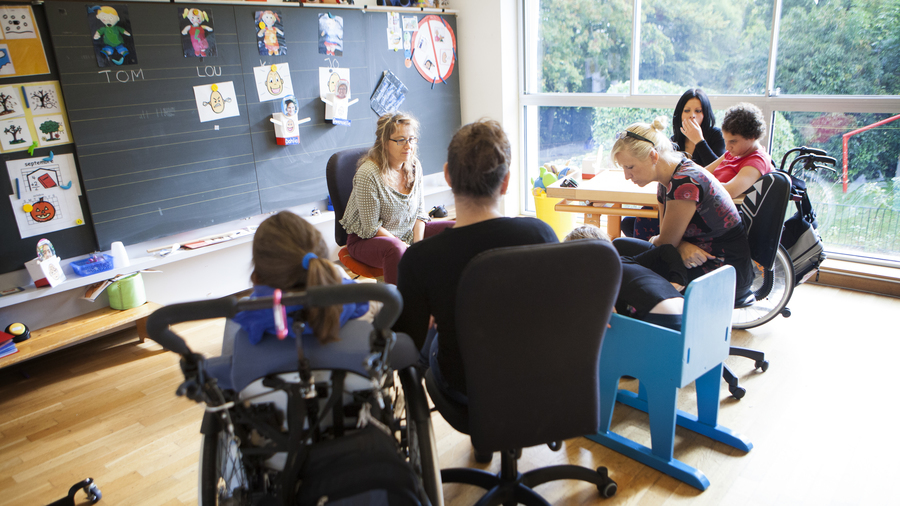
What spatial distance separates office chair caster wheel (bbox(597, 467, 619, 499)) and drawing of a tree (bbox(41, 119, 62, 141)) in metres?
2.76

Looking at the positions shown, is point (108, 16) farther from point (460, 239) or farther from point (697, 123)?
point (697, 123)

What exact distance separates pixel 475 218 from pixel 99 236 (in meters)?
2.37

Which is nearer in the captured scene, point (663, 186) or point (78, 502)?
point (78, 502)

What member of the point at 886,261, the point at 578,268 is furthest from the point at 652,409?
the point at 886,261

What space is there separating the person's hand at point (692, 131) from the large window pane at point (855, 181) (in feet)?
2.91

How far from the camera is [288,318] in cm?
117

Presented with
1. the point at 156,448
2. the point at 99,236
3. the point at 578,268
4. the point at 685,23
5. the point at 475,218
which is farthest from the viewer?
the point at 685,23

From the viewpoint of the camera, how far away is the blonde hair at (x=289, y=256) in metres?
1.17

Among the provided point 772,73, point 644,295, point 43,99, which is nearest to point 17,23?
point 43,99

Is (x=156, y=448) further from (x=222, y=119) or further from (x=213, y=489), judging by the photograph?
(x=222, y=119)

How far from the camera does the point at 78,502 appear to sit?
1952mm

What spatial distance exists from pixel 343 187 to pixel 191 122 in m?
1.04

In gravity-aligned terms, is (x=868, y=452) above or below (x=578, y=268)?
below

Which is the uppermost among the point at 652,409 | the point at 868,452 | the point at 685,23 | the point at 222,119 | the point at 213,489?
the point at 685,23
